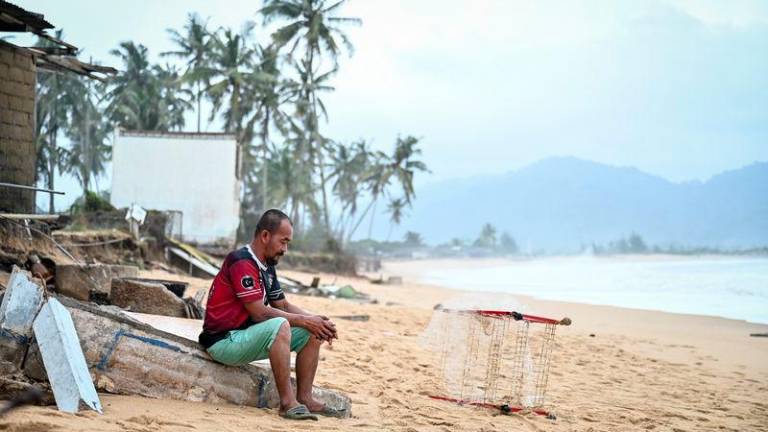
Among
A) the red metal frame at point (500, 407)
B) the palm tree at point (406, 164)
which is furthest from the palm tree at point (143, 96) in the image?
the red metal frame at point (500, 407)

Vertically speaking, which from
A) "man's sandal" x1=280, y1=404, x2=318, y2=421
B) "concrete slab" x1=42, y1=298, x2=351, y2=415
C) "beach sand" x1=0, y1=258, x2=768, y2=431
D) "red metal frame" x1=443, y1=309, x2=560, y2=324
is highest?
"red metal frame" x1=443, y1=309, x2=560, y2=324

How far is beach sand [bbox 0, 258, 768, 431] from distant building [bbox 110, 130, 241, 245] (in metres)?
13.4

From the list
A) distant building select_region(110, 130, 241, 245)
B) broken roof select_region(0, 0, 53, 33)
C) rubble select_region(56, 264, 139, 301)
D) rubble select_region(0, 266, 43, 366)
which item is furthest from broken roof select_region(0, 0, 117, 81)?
distant building select_region(110, 130, 241, 245)

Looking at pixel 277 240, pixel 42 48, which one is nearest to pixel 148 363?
pixel 277 240

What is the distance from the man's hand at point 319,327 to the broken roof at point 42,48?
6.26 meters

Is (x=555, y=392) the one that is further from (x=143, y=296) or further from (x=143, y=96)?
(x=143, y=96)

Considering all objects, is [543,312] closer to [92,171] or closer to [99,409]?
[99,409]

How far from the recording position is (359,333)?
29.0ft

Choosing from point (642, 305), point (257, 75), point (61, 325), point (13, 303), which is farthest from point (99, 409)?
point (257, 75)

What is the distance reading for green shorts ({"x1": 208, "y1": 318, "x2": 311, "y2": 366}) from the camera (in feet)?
13.3

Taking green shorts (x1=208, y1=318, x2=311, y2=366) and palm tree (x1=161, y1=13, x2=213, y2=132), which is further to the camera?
palm tree (x1=161, y1=13, x2=213, y2=132)

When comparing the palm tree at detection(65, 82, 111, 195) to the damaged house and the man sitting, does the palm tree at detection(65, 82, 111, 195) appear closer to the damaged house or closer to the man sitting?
the damaged house

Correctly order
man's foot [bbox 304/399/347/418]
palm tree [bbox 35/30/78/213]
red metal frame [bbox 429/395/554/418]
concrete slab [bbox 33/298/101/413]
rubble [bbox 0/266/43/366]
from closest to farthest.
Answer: concrete slab [bbox 33/298/101/413], rubble [bbox 0/266/43/366], man's foot [bbox 304/399/347/418], red metal frame [bbox 429/395/554/418], palm tree [bbox 35/30/78/213]

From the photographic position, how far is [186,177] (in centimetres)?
2473
